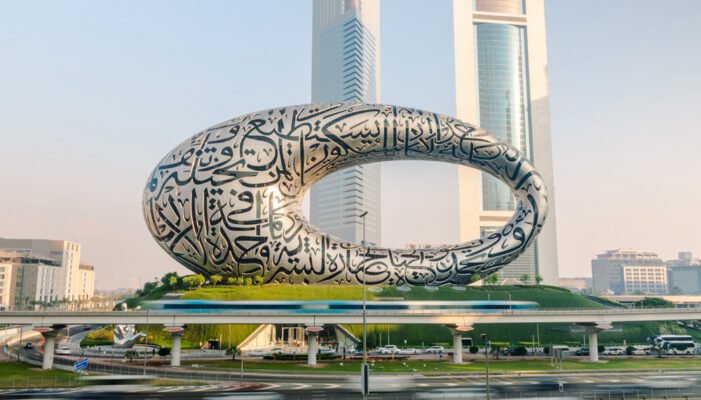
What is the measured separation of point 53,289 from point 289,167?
133495 mm

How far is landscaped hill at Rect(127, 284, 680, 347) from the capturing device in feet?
197

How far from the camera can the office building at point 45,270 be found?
142500mm

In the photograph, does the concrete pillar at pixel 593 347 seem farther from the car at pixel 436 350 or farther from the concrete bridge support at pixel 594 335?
the car at pixel 436 350

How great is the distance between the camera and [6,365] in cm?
4791

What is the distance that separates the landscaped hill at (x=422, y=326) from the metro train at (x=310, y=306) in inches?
83.7

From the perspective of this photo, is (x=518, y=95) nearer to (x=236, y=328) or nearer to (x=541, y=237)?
(x=541, y=237)

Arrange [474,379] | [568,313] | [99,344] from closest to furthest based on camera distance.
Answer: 1. [474,379]
2. [568,313]
3. [99,344]

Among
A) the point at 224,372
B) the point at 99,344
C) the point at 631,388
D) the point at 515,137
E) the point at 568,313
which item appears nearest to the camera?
the point at 631,388

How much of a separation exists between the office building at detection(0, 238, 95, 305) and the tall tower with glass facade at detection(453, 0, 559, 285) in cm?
12702

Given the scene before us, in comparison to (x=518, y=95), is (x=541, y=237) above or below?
below

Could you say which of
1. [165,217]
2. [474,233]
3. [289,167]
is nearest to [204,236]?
[165,217]

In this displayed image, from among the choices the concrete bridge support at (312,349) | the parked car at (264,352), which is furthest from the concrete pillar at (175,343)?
the concrete bridge support at (312,349)

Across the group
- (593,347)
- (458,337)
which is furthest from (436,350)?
(593,347)

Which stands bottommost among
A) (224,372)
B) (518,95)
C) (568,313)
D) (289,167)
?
(224,372)
